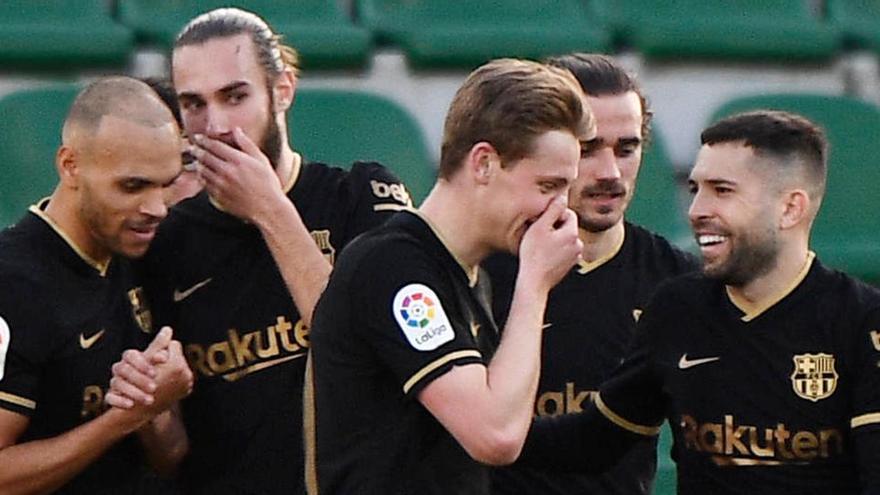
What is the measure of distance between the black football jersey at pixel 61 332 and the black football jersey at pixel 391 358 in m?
0.58

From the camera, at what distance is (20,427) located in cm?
335

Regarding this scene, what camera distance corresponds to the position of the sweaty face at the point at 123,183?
339cm

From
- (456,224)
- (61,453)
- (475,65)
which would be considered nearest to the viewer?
(456,224)

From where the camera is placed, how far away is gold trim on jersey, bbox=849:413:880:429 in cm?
325

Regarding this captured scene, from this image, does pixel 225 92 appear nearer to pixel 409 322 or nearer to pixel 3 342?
pixel 3 342

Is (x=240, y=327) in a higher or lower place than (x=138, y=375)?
higher

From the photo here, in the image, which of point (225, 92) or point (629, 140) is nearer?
point (225, 92)

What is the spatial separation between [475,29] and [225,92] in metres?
2.90

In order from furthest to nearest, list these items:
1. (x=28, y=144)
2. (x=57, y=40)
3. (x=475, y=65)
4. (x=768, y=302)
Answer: (x=475, y=65), (x=57, y=40), (x=28, y=144), (x=768, y=302)

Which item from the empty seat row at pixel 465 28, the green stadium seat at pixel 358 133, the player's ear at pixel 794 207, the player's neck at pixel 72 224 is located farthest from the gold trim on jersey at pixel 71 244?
the empty seat row at pixel 465 28

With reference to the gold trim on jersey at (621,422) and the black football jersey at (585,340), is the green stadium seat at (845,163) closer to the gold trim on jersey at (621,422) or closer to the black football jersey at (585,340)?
the black football jersey at (585,340)

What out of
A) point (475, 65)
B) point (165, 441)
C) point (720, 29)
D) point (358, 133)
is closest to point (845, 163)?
point (720, 29)

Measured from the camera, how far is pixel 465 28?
6340 millimetres

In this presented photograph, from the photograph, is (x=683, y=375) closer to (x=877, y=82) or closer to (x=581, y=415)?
(x=581, y=415)
